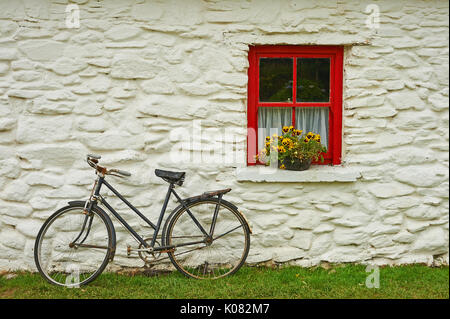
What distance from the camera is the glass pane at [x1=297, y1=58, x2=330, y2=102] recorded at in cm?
473

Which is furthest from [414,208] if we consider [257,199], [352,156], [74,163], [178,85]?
[74,163]

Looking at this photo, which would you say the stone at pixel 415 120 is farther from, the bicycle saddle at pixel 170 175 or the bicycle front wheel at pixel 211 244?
the bicycle saddle at pixel 170 175

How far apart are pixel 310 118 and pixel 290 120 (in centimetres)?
22

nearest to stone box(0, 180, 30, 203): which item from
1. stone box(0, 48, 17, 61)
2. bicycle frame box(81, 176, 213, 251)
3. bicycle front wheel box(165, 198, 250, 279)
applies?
bicycle frame box(81, 176, 213, 251)

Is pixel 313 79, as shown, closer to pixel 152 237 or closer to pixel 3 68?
pixel 152 237

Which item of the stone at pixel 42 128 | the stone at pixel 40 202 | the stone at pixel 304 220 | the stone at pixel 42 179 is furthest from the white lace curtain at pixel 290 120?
the stone at pixel 40 202

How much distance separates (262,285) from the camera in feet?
13.4

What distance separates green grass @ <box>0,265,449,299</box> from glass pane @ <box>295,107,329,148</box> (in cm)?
149

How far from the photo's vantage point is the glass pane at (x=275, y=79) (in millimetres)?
4703

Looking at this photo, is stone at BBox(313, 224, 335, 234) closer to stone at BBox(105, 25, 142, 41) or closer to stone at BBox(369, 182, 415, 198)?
stone at BBox(369, 182, 415, 198)

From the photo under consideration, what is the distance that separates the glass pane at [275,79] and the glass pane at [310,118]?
20cm
